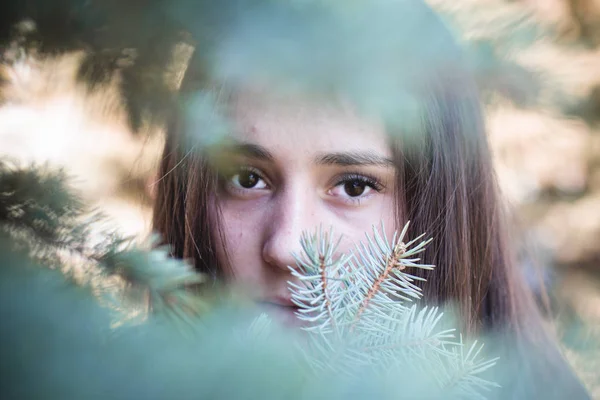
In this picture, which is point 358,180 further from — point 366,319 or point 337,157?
point 366,319

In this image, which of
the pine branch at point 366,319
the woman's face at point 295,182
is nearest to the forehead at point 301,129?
the woman's face at point 295,182

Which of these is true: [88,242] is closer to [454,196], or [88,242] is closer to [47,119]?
[454,196]

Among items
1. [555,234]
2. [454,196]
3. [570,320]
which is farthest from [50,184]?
[555,234]

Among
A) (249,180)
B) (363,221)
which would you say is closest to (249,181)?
(249,180)

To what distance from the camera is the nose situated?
2.81ft

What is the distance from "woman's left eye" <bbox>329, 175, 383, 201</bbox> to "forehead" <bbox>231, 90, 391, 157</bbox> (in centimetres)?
6

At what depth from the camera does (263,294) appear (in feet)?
3.12

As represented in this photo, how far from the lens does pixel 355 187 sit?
38.9 inches

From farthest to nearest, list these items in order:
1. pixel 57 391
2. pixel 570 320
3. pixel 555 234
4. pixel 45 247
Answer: pixel 555 234
pixel 570 320
pixel 45 247
pixel 57 391

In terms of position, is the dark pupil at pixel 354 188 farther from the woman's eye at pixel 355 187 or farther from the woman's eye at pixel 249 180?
the woman's eye at pixel 249 180

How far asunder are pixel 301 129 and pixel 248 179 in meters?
0.18

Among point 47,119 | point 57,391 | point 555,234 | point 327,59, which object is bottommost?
point 57,391

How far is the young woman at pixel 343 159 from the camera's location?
50 cm

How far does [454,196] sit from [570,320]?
105cm
